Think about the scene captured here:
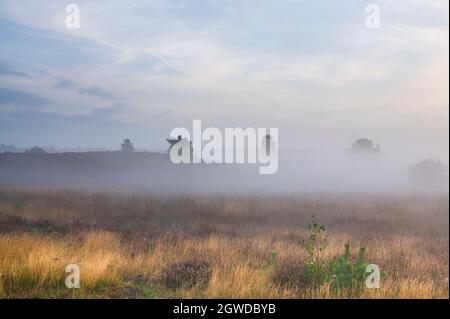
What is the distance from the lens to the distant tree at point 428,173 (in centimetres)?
7219

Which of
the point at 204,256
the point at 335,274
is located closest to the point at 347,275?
the point at 335,274

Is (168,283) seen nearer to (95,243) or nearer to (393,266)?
(95,243)

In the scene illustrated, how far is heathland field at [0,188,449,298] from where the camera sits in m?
7.29

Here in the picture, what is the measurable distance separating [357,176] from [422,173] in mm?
14941

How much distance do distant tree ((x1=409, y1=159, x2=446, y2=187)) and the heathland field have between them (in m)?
57.3

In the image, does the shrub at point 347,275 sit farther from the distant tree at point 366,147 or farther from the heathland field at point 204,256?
the distant tree at point 366,147

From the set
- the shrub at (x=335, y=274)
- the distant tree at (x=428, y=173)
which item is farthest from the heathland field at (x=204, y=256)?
the distant tree at (x=428, y=173)

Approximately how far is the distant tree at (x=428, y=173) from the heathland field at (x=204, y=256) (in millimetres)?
57256

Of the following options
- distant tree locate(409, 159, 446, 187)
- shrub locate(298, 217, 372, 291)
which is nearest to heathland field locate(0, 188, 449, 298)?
shrub locate(298, 217, 372, 291)

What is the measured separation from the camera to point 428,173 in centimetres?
7369

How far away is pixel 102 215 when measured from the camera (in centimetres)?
1864

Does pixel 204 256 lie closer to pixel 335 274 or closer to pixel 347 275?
pixel 335 274

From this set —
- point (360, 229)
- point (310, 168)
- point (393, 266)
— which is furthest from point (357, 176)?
point (393, 266)
